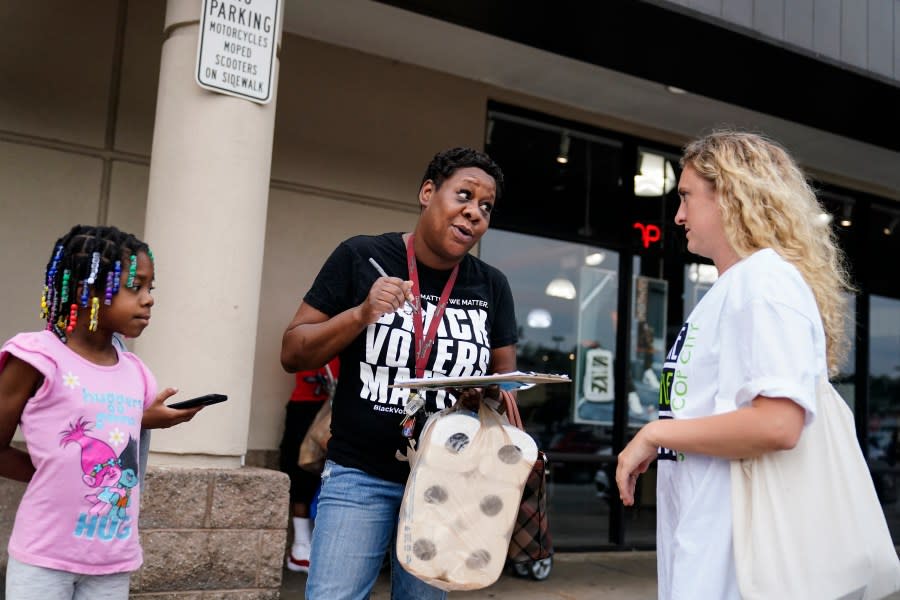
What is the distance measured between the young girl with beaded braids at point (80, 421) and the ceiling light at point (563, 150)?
5.39 meters

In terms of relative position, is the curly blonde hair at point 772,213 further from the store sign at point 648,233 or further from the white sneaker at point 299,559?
the store sign at point 648,233

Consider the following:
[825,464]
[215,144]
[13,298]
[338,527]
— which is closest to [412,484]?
[338,527]

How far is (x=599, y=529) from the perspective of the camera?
755 centimetres

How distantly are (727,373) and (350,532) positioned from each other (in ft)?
3.86

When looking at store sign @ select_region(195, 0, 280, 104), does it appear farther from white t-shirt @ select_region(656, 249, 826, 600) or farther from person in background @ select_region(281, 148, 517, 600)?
white t-shirt @ select_region(656, 249, 826, 600)

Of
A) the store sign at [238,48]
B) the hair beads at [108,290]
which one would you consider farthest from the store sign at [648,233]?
the hair beads at [108,290]

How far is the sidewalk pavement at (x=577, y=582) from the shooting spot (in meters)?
5.52

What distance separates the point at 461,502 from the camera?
220cm

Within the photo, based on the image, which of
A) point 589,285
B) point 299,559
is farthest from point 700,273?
point 299,559

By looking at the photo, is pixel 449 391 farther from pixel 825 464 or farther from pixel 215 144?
pixel 215 144

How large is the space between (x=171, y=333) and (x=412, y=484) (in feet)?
7.77

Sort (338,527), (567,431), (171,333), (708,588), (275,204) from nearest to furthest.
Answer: (708,588)
(338,527)
(171,333)
(275,204)
(567,431)

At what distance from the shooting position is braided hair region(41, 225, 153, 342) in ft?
7.80

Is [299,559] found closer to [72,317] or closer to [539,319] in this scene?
[539,319]
